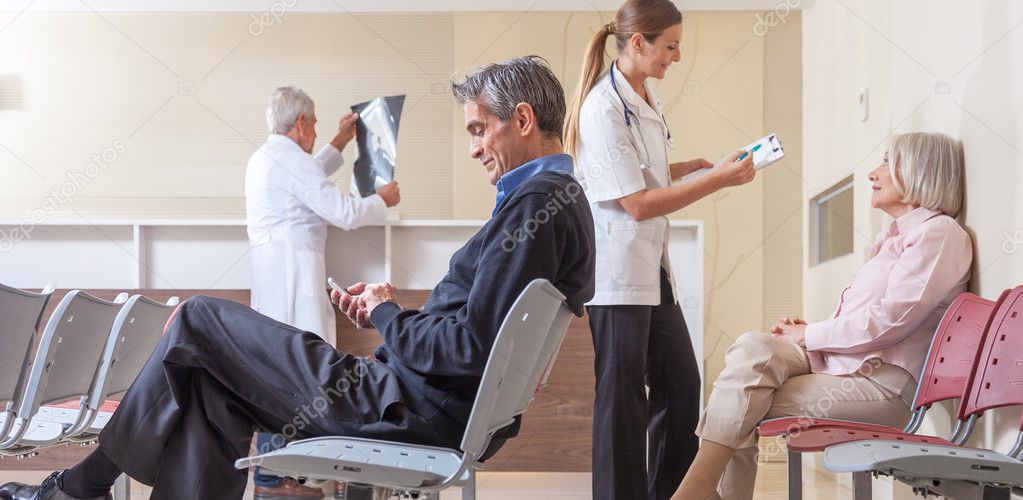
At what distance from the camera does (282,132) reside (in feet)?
11.3

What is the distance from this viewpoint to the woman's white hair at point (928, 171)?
2260 millimetres

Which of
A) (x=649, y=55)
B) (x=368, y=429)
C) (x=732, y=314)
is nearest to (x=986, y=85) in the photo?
(x=649, y=55)

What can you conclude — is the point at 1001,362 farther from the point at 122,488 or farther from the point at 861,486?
the point at 122,488

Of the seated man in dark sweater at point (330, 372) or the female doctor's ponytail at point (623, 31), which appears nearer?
the seated man in dark sweater at point (330, 372)

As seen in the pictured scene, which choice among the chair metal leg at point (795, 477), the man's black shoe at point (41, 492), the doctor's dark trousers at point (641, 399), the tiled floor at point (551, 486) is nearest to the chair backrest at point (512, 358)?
the man's black shoe at point (41, 492)

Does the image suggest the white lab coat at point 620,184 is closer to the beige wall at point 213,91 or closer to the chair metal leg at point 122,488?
the chair metal leg at point 122,488

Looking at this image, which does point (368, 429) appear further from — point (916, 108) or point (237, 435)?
point (916, 108)

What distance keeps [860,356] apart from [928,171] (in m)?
0.50

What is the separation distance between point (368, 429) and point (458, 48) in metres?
4.45

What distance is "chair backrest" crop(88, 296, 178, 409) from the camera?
2.04m

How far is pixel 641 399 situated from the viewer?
2.23 metres

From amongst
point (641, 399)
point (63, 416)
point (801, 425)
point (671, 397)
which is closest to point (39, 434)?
point (63, 416)

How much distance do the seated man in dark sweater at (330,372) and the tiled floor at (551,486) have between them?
181cm

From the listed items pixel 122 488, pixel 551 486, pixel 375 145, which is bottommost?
pixel 551 486
